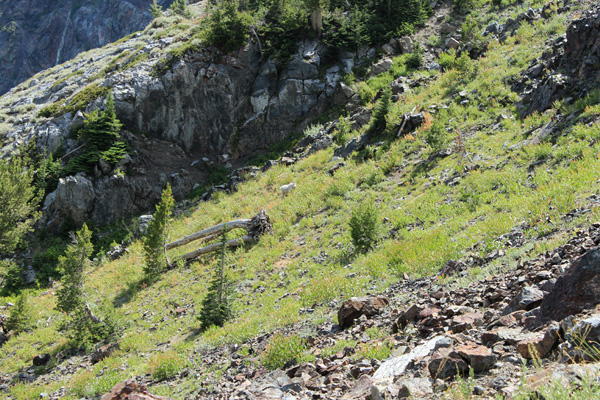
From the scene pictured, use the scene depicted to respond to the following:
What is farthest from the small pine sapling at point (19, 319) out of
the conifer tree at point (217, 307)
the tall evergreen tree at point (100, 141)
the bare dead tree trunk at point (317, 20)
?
the bare dead tree trunk at point (317, 20)

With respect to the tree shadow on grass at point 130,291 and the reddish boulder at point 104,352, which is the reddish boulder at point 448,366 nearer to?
the reddish boulder at point 104,352

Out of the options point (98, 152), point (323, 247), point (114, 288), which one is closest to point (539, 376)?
point (323, 247)

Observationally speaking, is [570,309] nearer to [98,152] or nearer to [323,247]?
[323,247]

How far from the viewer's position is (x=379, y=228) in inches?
475

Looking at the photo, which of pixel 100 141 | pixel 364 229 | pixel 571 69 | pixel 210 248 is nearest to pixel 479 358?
pixel 364 229

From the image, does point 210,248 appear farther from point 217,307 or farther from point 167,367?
point 167,367

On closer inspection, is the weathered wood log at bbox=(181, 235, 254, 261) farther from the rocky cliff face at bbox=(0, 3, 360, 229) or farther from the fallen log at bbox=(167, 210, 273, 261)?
the rocky cliff face at bbox=(0, 3, 360, 229)

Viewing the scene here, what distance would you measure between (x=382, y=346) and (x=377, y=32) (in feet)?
101

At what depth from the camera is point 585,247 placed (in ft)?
17.6

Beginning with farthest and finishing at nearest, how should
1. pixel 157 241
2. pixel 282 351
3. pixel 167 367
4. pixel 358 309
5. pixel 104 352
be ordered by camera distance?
pixel 157 241 < pixel 104 352 < pixel 167 367 < pixel 358 309 < pixel 282 351

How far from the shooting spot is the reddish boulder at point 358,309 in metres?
6.96

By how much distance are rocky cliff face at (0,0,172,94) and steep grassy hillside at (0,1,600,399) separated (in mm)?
111191

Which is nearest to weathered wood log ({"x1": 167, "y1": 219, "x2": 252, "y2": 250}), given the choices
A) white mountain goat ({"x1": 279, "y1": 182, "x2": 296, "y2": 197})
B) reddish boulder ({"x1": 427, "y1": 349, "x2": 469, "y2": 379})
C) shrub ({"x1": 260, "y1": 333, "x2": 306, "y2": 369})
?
white mountain goat ({"x1": 279, "y1": 182, "x2": 296, "y2": 197})

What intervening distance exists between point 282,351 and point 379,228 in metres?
6.52
